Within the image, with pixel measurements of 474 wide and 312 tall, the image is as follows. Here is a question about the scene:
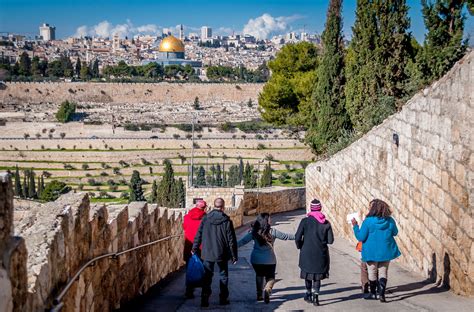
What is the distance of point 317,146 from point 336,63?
236cm

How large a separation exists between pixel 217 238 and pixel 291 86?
21.1 meters

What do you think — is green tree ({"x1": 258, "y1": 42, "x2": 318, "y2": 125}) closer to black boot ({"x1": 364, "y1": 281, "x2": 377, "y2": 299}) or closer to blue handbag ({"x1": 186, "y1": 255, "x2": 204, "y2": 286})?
black boot ({"x1": 364, "y1": 281, "x2": 377, "y2": 299})

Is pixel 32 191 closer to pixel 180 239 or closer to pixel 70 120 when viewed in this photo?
pixel 180 239

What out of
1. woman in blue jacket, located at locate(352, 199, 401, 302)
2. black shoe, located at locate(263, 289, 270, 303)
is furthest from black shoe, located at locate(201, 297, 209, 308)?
Result: woman in blue jacket, located at locate(352, 199, 401, 302)

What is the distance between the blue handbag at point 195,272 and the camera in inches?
245

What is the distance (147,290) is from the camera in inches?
281

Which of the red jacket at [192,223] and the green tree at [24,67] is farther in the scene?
the green tree at [24,67]

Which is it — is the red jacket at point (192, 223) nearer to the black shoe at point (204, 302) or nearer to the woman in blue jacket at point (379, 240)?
the black shoe at point (204, 302)

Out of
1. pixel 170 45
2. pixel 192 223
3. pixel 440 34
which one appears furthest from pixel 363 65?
pixel 170 45

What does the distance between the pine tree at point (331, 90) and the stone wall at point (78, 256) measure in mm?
11610

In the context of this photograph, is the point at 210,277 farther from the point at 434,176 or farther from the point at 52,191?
the point at 52,191

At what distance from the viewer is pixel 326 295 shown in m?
6.63

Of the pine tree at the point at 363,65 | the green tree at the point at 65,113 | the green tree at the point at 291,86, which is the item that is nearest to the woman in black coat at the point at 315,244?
the pine tree at the point at 363,65

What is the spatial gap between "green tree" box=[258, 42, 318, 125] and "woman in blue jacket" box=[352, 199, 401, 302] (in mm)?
19101
